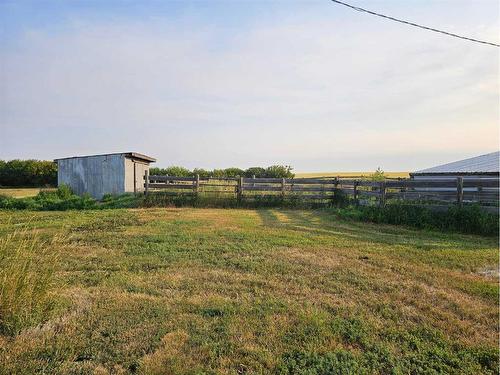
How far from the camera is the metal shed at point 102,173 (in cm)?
1784

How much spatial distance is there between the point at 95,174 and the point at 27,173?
59.2 ft

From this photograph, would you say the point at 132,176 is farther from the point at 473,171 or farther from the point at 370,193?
the point at 473,171

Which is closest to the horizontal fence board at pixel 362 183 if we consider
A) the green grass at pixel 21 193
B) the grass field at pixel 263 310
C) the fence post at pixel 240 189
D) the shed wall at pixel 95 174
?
the fence post at pixel 240 189

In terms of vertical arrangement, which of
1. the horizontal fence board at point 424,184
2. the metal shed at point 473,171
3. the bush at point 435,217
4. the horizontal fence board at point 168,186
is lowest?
the bush at point 435,217

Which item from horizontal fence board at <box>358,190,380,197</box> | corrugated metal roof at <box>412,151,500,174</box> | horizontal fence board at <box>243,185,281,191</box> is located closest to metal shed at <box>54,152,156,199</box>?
horizontal fence board at <box>243,185,281,191</box>

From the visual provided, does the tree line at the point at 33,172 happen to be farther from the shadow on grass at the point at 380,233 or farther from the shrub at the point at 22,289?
the shrub at the point at 22,289

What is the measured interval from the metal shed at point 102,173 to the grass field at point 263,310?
12048mm

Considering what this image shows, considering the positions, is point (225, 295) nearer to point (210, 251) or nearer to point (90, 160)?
point (210, 251)

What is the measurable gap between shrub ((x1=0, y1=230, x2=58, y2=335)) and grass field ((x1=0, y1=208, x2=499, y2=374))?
7 cm

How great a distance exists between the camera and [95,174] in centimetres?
1848

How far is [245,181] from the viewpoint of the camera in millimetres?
14344

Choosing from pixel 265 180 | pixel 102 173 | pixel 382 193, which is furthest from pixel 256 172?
pixel 382 193

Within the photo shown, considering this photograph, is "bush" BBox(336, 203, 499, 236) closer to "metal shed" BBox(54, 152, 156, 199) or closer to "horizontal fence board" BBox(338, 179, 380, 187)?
"horizontal fence board" BBox(338, 179, 380, 187)

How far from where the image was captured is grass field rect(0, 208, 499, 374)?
8.52 feet
